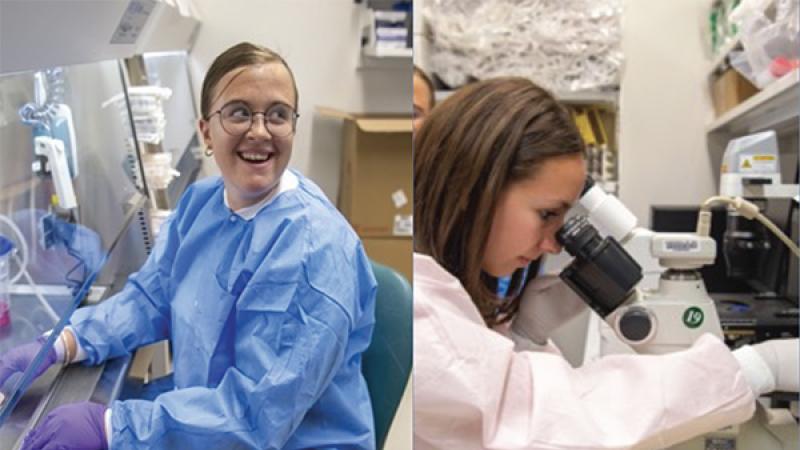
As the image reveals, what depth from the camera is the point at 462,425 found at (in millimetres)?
726

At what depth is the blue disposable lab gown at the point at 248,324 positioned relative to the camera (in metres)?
0.48

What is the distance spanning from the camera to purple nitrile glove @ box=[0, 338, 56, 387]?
554mm

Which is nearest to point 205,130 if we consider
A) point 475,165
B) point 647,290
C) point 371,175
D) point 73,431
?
point 371,175

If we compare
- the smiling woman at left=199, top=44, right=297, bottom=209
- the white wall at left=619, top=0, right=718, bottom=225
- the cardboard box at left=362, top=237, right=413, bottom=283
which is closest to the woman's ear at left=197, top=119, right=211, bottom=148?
the smiling woman at left=199, top=44, right=297, bottom=209

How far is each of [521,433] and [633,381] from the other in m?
0.14

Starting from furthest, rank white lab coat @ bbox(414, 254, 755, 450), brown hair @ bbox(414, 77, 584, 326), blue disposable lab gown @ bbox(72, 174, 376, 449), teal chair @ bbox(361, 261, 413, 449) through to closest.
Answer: brown hair @ bbox(414, 77, 584, 326) → white lab coat @ bbox(414, 254, 755, 450) → teal chair @ bbox(361, 261, 413, 449) → blue disposable lab gown @ bbox(72, 174, 376, 449)

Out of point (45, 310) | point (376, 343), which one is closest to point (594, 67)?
point (376, 343)

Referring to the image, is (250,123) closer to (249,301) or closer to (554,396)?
(249,301)

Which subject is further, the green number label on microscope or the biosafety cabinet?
the green number label on microscope

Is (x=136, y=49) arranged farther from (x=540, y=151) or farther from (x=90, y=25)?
(x=540, y=151)

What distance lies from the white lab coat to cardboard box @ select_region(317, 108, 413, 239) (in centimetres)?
14

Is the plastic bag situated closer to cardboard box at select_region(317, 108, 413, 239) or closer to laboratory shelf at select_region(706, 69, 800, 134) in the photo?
laboratory shelf at select_region(706, 69, 800, 134)

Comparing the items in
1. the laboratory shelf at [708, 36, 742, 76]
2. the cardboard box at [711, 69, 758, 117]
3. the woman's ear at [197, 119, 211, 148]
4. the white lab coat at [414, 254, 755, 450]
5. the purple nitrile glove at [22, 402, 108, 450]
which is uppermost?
the laboratory shelf at [708, 36, 742, 76]

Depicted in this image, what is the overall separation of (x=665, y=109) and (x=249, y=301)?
0.68 meters
